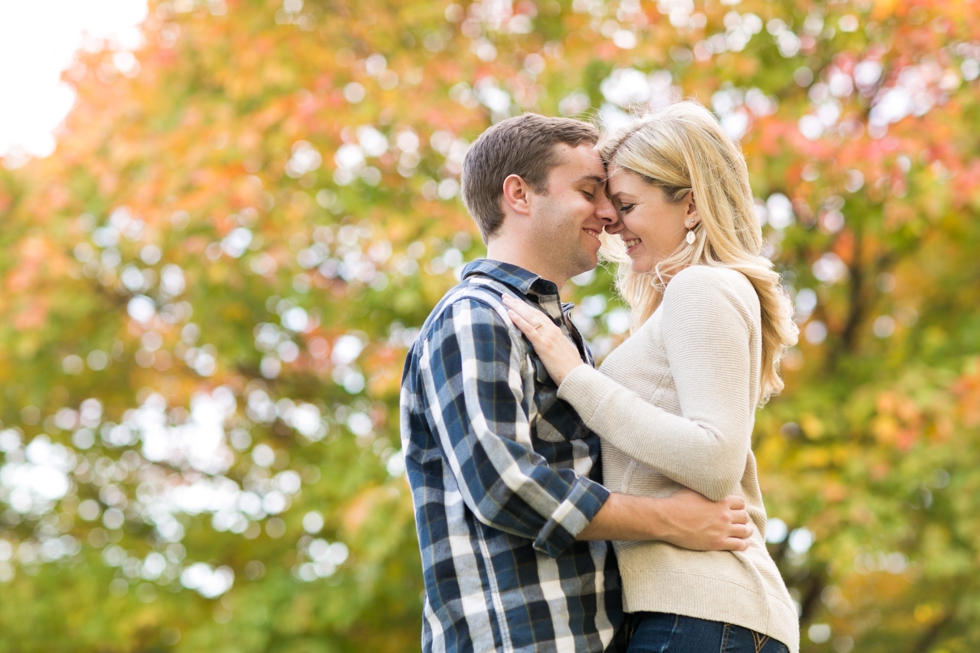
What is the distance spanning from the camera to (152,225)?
18.9 feet

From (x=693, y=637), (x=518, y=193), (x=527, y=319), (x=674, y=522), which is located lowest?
(x=693, y=637)

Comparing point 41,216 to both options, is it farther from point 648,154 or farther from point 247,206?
point 648,154

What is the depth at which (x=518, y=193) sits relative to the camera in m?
2.23

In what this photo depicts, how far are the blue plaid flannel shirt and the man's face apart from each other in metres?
0.26

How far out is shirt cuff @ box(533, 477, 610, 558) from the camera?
1.79 metres

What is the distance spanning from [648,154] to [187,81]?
5244 mm

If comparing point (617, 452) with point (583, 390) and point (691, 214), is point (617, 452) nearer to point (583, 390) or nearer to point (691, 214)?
point (583, 390)

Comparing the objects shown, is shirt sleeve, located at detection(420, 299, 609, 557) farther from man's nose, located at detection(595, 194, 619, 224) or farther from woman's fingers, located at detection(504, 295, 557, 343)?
man's nose, located at detection(595, 194, 619, 224)

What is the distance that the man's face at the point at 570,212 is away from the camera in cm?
222

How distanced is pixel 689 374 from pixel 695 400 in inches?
2.0

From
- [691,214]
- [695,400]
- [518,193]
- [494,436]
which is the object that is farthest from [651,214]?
[494,436]

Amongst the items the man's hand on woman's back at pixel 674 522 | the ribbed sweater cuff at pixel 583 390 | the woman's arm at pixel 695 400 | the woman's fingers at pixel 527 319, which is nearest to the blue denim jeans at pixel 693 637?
the man's hand on woman's back at pixel 674 522

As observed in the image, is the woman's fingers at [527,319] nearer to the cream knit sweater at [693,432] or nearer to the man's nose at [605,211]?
the cream knit sweater at [693,432]

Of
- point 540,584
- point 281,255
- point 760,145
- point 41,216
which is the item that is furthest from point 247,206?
point 540,584
